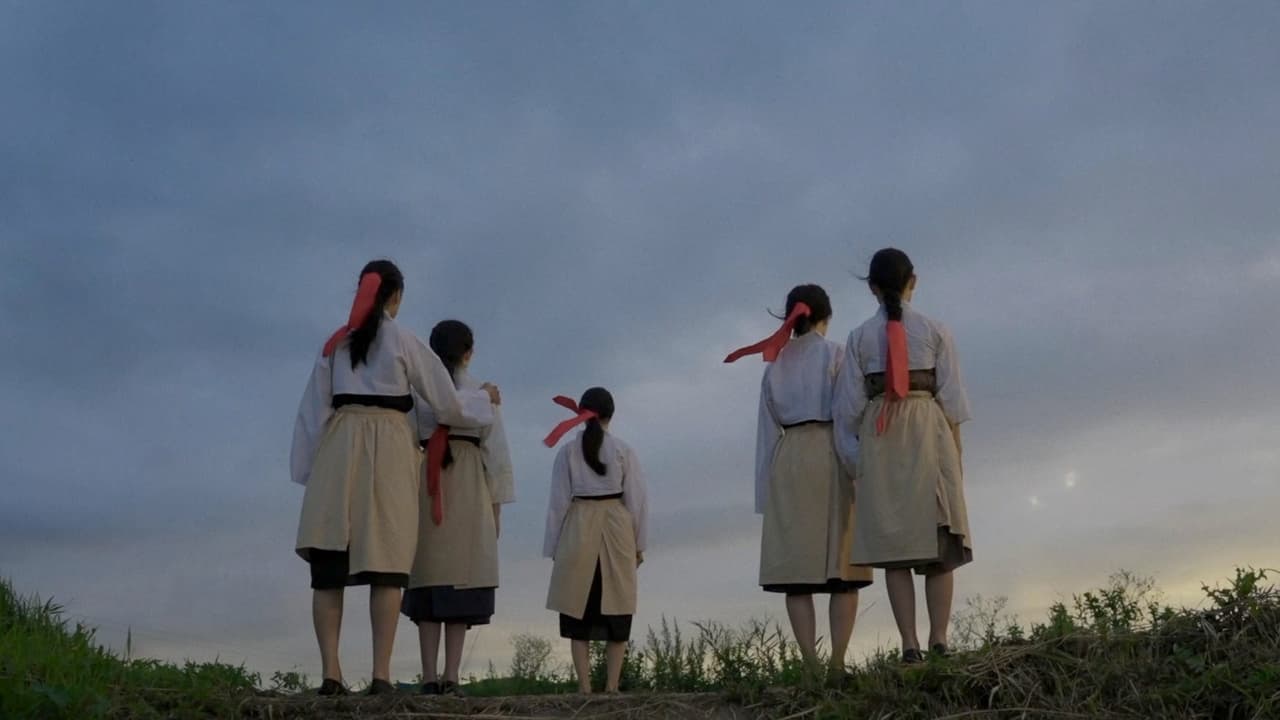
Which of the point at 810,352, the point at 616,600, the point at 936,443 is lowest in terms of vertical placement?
the point at 616,600

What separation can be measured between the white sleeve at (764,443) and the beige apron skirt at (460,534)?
5.60ft

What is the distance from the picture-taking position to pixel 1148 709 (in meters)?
6.18

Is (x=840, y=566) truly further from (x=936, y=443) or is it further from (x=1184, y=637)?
(x=1184, y=637)

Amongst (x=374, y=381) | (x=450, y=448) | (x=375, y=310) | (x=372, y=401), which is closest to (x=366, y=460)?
(x=372, y=401)

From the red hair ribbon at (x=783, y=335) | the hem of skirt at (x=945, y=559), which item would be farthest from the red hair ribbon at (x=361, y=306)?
the hem of skirt at (x=945, y=559)

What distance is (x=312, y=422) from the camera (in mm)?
7746

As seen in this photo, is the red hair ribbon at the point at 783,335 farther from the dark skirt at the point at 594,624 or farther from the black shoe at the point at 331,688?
the black shoe at the point at 331,688

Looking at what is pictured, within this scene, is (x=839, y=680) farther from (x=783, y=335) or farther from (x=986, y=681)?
(x=783, y=335)

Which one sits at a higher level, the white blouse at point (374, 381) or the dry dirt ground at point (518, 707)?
the white blouse at point (374, 381)

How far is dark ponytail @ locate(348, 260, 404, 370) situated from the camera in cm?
768

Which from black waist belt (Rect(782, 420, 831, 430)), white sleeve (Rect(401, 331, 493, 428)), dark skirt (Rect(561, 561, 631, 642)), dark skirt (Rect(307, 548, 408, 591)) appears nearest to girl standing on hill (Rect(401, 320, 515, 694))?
white sleeve (Rect(401, 331, 493, 428))

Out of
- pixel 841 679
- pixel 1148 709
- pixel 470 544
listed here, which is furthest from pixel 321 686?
pixel 1148 709

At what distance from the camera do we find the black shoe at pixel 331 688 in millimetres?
7285

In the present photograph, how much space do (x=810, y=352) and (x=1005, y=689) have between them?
2.75 m
